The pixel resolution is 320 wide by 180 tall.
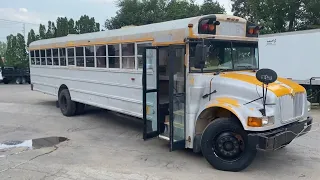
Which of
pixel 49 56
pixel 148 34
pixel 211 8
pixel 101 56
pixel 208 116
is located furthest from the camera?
pixel 211 8

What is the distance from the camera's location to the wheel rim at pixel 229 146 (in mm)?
4902

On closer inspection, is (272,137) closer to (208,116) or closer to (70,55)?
(208,116)

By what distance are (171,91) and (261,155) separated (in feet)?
6.92

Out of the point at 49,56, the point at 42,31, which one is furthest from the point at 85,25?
the point at 49,56

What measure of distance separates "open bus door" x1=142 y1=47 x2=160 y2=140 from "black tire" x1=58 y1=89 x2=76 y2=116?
14.0ft

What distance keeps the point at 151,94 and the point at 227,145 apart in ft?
5.82

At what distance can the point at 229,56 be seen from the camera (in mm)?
5582

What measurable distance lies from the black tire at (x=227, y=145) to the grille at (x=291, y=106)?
0.67m

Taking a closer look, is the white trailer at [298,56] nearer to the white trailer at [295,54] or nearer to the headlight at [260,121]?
the white trailer at [295,54]

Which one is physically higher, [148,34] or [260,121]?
[148,34]

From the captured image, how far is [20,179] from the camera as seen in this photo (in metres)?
4.76

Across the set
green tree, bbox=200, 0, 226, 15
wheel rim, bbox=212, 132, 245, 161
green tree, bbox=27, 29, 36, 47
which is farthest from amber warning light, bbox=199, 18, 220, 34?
green tree, bbox=27, 29, 36, 47

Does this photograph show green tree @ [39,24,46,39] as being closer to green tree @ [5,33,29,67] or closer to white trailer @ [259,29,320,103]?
green tree @ [5,33,29,67]

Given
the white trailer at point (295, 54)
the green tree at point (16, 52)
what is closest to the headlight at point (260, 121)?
the white trailer at point (295, 54)
